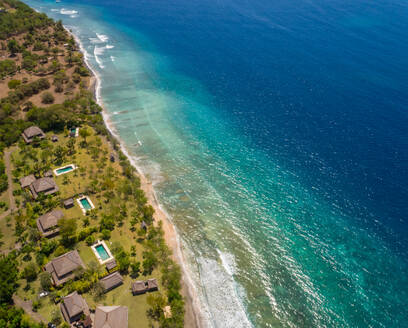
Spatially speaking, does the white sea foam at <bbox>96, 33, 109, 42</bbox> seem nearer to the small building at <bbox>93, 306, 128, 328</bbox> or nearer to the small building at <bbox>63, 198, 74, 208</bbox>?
the small building at <bbox>63, 198, 74, 208</bbox>

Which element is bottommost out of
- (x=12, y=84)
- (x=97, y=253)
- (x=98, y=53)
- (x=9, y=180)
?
(x=97, y=253)

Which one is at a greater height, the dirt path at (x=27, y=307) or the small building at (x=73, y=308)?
the small building at (x=73, y=308)

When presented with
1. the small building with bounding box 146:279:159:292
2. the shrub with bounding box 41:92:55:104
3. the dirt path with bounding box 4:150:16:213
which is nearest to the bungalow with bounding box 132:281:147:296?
the small building with bounding box 146:279:159:292

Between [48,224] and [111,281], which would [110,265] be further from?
[48,224]

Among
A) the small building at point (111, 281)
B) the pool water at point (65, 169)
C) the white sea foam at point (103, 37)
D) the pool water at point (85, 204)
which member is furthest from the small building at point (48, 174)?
the white sea foam at point (103, 37)

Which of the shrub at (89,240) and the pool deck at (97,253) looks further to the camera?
the shrub at (89,240)

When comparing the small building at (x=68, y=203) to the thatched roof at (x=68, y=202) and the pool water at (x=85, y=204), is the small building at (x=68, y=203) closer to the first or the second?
the thatched roof at (x=68, y=202)

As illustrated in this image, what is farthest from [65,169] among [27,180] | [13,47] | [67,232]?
[13,47]

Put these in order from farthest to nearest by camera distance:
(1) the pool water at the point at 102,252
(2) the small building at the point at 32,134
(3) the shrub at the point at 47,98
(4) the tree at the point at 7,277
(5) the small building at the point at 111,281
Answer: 1. (3) the shrub at the point at 47,98
2. (2) the small building at the point at 32,134
3. (1) the pool water at the point at 102,252
4. (5) the small building at the point at 111,281
5. (4) the tree at the point at 7,277
